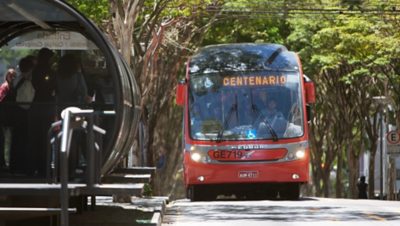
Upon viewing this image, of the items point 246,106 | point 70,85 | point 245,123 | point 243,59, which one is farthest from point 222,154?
point 70,85

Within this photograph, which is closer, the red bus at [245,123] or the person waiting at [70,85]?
the person waiting at [70,85]

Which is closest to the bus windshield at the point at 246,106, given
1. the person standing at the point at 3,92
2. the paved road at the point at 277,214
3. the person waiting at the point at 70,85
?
the paved road at the point at 277,214

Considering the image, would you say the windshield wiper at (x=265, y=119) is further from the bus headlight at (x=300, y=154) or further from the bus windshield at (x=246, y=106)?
the bus headlight at (x=300, y=154)

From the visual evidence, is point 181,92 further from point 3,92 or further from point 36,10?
point 36,10

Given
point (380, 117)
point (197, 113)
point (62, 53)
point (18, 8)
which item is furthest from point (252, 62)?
point (380, 117)

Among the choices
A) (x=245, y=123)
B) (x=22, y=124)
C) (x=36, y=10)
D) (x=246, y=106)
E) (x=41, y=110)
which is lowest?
(x=22, y=124)

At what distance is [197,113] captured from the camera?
960 inches

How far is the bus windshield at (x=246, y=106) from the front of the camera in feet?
79.7

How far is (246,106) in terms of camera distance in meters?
24.5

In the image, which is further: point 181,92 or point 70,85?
point 181,92

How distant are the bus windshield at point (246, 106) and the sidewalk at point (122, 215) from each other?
117 inches

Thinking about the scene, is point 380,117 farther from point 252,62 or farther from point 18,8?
point 18,8

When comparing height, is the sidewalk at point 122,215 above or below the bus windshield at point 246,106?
below

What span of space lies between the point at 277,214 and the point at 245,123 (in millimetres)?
5196
